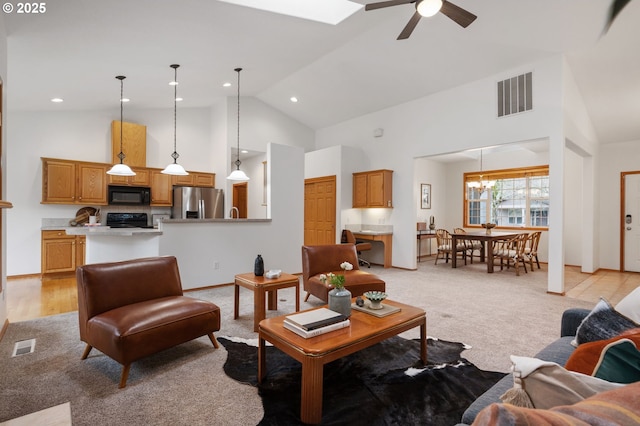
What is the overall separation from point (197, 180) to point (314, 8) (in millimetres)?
4589

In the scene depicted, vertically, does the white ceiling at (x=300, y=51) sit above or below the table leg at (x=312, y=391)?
above

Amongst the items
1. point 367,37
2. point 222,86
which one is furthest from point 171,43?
point 367,37

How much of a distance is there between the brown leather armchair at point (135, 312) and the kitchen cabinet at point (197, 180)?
4.66 m

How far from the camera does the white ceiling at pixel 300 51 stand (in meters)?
3.67

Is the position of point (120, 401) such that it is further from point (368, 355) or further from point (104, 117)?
point (104, 117)

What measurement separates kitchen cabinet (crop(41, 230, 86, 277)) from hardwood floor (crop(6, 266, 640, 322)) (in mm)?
251

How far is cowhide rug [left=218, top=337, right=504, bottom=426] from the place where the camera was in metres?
1.99

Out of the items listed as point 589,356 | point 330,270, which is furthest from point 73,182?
point 589,356

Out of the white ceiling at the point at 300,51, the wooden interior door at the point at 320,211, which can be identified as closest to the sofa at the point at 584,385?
the white ceiling at the point at 300,51

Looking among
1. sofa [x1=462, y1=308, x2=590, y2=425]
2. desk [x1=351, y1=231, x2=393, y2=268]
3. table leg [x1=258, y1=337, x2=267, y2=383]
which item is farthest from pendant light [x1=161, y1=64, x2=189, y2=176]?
sofa [x1=462, y1=308, x2=590, y2=425]

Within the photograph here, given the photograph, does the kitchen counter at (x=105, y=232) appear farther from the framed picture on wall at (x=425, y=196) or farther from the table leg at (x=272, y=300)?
the framed picture on wall at (x=425, y=196)

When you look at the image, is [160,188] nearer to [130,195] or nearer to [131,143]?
[130,195]

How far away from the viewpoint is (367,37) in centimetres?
533

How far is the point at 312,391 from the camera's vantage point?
189 cm
